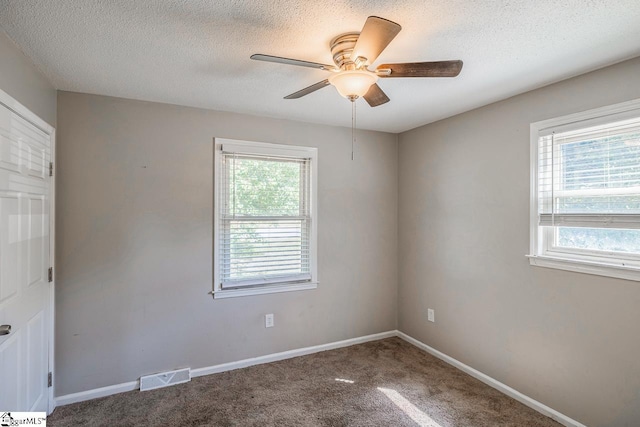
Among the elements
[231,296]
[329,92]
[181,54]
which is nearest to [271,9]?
[181,54]

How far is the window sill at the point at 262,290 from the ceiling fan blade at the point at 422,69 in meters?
2.26

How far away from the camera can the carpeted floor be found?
7.53 feet

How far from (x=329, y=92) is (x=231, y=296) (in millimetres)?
2012

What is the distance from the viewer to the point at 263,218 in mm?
3170

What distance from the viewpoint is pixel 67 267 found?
251cm

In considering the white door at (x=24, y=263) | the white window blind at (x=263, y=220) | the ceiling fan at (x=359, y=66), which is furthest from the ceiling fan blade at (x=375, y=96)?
the white door at (x=24, y=263)

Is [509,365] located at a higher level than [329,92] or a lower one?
lower

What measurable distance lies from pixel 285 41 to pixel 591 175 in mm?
2145

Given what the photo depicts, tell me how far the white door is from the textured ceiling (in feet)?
1.66

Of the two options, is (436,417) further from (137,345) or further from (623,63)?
(623,63)

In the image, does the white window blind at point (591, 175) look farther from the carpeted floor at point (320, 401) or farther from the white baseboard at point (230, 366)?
the white baseboard at point (230, 366)

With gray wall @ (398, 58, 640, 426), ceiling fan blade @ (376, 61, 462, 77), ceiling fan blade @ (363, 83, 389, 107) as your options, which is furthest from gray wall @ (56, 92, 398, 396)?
ceiling fan blade @ (376, 61, 462, 77)

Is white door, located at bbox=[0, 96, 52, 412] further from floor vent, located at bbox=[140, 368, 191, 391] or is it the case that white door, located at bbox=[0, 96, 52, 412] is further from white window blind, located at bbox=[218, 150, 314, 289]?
white window blind, located at bbox=[218, 150, 314, 289]

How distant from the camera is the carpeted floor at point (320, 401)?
7.53 feet
